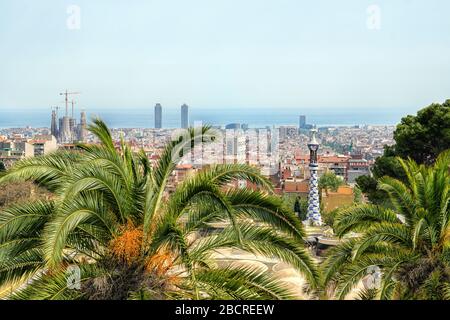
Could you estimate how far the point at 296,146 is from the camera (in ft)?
184

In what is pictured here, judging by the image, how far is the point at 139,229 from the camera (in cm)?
413

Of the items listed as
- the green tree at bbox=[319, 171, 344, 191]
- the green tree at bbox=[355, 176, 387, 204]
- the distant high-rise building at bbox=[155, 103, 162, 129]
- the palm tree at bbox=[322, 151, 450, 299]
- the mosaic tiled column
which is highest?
the distant high-rise building at bbox=[155, 103, 162, 129]

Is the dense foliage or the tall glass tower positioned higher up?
the dense foliage

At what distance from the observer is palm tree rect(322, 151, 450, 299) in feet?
15.1

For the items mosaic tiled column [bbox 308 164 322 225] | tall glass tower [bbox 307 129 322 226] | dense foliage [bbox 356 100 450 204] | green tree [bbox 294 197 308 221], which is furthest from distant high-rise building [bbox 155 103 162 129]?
dense foliage [bbox 356 100 450 204]

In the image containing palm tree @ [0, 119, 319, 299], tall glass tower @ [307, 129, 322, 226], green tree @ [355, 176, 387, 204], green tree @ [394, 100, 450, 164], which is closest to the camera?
palm tree @ [0, 119, 319, 299]

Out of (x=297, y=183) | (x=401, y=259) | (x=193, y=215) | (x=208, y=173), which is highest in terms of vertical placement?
(x=208, y=173)

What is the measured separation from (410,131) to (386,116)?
400 inches

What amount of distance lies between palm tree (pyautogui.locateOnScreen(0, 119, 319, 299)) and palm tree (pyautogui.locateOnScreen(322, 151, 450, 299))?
703 mm

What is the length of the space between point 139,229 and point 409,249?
2.13 m

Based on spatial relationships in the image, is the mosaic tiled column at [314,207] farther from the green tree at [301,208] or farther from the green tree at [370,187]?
the green tree at [301,208]

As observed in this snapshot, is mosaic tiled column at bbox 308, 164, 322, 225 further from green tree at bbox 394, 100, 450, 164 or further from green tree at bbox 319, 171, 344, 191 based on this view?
green tree at bbox 319, 171, 344, 191
